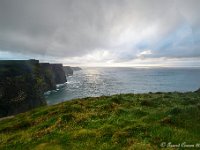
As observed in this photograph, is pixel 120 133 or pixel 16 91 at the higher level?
pixel 120 133

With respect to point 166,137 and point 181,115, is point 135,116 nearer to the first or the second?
point 181,115

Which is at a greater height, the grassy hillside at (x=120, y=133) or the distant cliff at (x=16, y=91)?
the grassy hillside at (x=120, y=133)

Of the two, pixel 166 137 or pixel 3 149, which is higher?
pixel 166 137

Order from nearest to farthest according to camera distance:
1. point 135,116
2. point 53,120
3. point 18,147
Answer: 1. point 18,147
2. point 135,116
3. point 53,120

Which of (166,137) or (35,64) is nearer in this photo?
(166,137)

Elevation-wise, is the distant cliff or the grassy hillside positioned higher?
the grassy hillside

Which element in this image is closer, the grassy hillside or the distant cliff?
the grassy hillside

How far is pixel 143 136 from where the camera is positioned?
51.0 feet

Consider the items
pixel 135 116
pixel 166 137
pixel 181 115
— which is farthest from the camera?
pixel 135 116

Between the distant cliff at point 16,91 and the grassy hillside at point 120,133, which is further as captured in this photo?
the distant cliff at point 16,91

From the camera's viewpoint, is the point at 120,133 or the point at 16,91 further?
the point at 16,91

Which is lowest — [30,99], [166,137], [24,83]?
[30,99]

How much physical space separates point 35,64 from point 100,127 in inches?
6151

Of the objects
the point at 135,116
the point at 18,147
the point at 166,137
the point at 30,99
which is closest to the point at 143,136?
the point at 166,137
